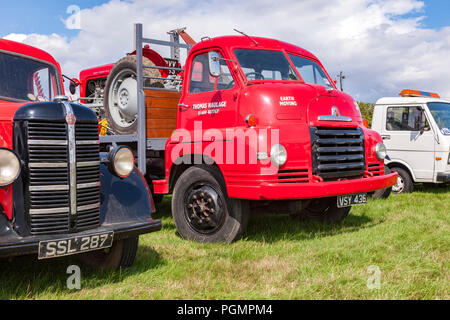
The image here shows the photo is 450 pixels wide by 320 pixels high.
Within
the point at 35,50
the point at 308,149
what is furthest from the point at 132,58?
the point at 308,149

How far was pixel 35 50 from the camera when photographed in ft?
17.5

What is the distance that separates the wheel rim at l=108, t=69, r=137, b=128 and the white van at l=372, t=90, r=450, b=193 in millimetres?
5890

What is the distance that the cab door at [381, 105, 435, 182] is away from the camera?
9.57m

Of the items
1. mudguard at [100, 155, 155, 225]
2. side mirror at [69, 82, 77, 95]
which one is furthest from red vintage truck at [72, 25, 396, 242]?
mudguard at [100, 155, 155, 225]

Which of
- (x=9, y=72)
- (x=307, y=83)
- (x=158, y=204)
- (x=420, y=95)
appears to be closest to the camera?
(x=9, y=72)

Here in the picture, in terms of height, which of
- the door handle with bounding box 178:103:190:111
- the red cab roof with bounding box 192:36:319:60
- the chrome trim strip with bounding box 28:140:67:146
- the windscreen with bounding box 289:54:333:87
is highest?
the red cab roof with bounding box 192:36:319:60

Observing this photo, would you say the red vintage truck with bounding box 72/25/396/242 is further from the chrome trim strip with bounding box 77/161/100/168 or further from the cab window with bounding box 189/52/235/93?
the chrome trim strip with bounding box 77/161/100/168

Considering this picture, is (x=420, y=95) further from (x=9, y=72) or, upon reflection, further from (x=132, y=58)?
(x=9, y=72)

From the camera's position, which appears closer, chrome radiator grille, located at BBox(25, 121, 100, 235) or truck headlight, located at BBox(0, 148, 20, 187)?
truck headlight, located at BBox(0, 148, 20, 187)

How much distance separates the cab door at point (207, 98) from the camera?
5.39m

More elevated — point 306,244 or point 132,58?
point 132,58

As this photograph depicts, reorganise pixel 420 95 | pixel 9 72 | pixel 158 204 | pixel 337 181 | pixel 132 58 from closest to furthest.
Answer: pixel 9 72
pixel 337 181
pixel 132 58
pixel 158 204
pixel 420 95

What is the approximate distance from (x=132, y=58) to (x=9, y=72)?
2.14 metres
